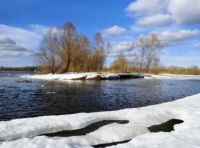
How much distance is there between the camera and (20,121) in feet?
41.0

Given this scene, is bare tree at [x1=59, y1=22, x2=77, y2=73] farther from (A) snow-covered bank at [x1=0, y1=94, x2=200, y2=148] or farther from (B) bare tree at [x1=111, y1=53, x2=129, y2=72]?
(A) snow-covered bank at [x1=0, y1=94, x2=200, y2=148]

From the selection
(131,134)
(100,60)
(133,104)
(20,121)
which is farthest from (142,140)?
(100,60)

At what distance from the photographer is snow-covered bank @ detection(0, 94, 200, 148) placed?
929 cm

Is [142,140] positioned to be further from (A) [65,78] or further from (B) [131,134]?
(A) [65,78]

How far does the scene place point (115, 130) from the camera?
39.5 ft

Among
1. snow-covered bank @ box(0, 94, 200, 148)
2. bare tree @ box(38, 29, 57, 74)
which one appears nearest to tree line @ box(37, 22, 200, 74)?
bare tree @ box(38, 29, 57, 74)

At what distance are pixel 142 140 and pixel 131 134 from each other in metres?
2.19

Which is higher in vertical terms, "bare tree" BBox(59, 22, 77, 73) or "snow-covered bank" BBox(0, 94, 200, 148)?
"bare tree" BBox(59, 22, 77, 73)

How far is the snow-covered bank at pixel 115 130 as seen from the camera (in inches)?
366

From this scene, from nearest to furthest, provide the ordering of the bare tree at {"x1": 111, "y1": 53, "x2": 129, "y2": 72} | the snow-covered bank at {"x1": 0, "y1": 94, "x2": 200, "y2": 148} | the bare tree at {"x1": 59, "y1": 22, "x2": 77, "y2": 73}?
the snow-covered bank at {"x1": 0, "y1": 94, "x2": 200, "y2": 148}, the bare tree at {"x1": 59, "y1": 22, "x2": 77, "y2": 73}, the bare tree at {"x1": 111, "y1": 53, "x2": 129, "y2": 72}

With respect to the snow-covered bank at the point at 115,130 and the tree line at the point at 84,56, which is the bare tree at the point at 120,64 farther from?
the snow-covered bank at the point at 115,130

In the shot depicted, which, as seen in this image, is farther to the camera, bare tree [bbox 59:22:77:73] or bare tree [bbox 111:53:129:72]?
bare tree [bbox 111:53:129:72]

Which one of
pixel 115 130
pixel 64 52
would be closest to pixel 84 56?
pixel 64 52

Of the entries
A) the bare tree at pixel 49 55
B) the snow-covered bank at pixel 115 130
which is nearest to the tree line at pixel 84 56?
the bare tree at pixel 49 55
